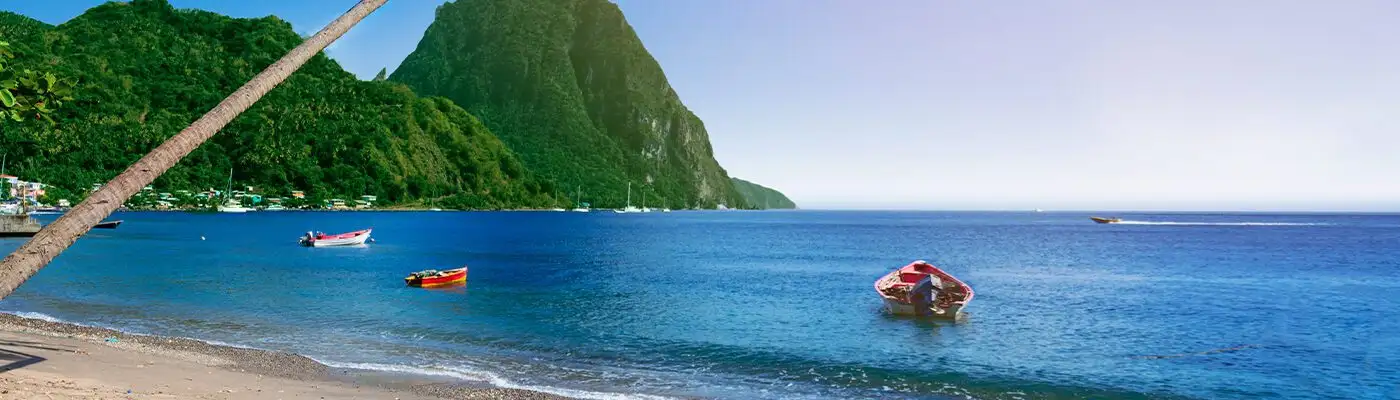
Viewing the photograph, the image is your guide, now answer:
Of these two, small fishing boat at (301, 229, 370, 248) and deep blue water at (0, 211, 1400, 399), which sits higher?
small fishing boat at (301, 229, 370, 248)

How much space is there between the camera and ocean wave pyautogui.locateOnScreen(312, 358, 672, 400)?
17.7 metres

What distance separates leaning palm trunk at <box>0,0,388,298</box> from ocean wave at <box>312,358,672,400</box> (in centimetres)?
956

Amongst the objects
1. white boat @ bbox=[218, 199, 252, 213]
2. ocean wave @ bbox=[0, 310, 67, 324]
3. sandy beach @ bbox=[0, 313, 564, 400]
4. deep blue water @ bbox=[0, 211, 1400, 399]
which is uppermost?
white boat @ bbox=[218, 199, 252, 213]

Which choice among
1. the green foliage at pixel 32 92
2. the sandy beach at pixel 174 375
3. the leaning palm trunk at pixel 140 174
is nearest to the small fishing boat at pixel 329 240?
the sandy beach at pixel 174 375

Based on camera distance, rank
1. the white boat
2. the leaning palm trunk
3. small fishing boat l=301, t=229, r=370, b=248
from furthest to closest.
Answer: the white boat
small fishing boat l=301, t=229, r=370, b=248
the leaning palm trunk

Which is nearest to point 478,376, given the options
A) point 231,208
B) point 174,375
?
point 174,375

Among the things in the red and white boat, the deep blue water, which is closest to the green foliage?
the deep blue water

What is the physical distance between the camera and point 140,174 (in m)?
9.26

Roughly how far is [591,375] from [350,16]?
12216mm

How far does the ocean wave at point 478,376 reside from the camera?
698 inches

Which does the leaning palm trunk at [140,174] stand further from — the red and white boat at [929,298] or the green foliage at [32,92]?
the red and white boat at [929,298]

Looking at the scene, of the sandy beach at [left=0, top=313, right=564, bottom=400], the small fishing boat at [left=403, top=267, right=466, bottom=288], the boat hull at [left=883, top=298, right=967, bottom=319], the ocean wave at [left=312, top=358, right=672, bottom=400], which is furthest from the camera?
the small fishing boat at [left=403, top=267, right=466, bottom=288]

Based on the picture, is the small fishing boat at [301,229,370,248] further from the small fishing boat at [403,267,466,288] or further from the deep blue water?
the small fishing boat at [403,267,466,288]

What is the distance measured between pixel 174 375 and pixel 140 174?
10.1m
